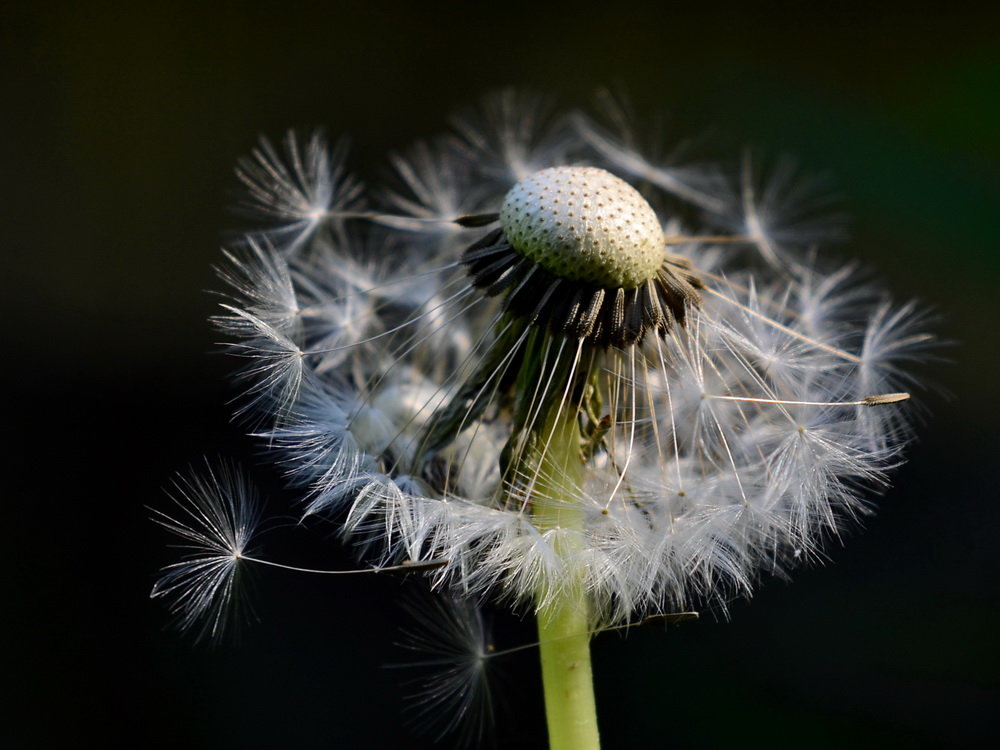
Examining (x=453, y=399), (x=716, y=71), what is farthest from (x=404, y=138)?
(x=453, y=399)

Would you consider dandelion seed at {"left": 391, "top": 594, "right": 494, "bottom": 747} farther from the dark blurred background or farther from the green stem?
the dark blurred background

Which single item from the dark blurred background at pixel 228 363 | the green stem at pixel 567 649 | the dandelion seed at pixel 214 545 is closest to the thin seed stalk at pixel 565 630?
the green stem at pixel 567 649

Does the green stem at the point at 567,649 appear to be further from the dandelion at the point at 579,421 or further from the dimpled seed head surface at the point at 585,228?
the dimpled seed head surface at the point at 585,228

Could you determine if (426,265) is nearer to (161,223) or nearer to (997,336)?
(161,223)

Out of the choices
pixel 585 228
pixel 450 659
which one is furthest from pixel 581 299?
pixel 450 659

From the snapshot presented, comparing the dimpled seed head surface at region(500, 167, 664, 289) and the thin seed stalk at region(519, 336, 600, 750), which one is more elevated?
the dimpled seed head surface at region(500, 167, 664, 289)

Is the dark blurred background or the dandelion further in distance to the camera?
the dark blurred background

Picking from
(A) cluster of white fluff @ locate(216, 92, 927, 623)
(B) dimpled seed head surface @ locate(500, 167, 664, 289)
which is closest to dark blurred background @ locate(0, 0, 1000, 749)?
(A) cluster of white fluff @ locate(216, 92, 927, 623)

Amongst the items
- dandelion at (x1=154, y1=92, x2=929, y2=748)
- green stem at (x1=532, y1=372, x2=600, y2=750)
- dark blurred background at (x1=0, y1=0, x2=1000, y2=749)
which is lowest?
green stem at (x1=532, y1=372, x2=600, y2=750)
